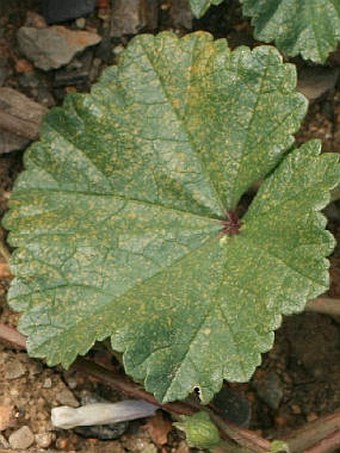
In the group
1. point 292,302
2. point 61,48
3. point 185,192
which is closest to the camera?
point 292,302

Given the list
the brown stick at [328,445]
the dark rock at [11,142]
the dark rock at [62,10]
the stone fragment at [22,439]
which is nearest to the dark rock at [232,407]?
the brown stick at [328,445]

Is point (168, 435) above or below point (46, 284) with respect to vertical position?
below

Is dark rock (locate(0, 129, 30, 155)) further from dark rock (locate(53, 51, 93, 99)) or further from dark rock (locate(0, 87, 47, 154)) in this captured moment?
dark rock (locate(53, 51, 93, 99))

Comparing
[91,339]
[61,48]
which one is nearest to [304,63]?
[61,48]

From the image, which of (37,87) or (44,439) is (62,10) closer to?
(37,87)

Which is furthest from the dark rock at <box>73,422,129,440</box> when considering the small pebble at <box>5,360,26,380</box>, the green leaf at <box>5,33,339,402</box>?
the green leaf at <box>5,33,339,402</box>

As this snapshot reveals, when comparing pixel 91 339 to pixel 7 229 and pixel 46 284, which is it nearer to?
pixel 46 284

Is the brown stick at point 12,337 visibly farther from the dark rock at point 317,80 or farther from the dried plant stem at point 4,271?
the dark rock at point 317,80
